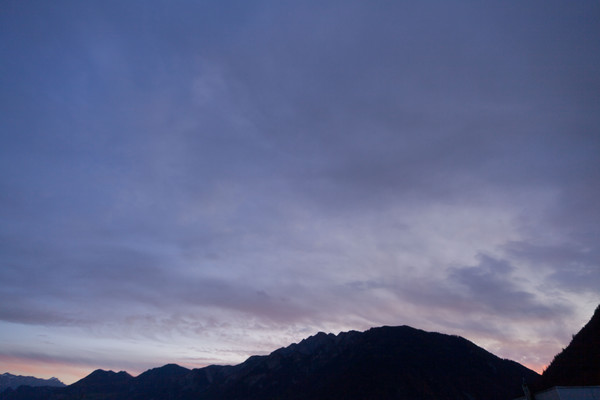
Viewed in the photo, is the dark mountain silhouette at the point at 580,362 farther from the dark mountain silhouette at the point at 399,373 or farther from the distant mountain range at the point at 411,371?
the dark mountain silhouette at the point at 399,373

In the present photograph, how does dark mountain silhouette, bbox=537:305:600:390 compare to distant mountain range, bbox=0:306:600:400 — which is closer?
dark mountain silhouette, bbox=537:305:600:390

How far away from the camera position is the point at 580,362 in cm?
9012

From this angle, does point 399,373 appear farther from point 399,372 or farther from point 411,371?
point 411,371

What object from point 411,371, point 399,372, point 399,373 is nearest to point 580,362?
point 411,371

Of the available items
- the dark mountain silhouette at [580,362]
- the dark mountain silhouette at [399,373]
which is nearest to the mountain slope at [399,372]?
the dark mountain silhouette at [399,373]

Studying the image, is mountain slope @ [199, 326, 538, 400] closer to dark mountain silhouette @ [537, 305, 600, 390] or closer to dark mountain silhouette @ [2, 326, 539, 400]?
dark mountain silhouette @ [2, 326, 539, 400]

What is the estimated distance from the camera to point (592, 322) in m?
102

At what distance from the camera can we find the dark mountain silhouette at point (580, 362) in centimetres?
8069

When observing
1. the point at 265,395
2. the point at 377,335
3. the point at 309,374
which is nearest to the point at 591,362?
the point at 377,335

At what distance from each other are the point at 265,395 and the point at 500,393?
366ft

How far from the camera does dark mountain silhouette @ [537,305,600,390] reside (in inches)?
3177

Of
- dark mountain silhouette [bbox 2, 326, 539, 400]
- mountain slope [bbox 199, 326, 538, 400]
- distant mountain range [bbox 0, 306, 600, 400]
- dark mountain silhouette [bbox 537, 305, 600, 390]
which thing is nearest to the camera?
dark mountain silhouette [bbox 537, 305, 600, 390]

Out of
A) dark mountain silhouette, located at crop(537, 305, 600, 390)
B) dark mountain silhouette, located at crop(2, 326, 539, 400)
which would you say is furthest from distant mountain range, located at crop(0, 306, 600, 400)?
dark mountain silhouette, located at crop(537, 305, 600, 390)

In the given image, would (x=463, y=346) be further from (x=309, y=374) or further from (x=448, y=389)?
(x=309, y=374)
